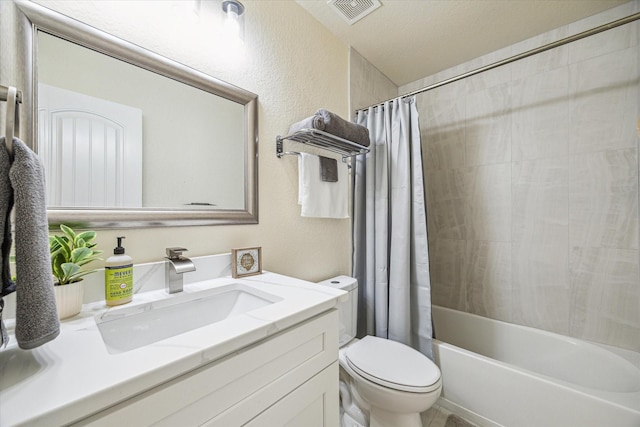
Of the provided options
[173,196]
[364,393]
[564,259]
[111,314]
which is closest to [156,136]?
[173,196]

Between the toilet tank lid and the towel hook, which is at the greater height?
the towel hook

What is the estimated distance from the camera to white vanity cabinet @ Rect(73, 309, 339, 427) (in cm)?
46

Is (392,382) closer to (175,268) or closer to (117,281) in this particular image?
(175,268)

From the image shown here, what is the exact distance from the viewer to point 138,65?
2.95ft

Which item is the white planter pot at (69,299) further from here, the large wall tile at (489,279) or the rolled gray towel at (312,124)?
the large wall tile at (489,279)

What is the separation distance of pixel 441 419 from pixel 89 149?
200cm

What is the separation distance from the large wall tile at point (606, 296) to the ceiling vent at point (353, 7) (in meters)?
1.93

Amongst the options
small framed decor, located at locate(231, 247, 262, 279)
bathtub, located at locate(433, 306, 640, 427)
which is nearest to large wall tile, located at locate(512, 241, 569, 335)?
bathtub, located at locate(433, 306, 640, 427)

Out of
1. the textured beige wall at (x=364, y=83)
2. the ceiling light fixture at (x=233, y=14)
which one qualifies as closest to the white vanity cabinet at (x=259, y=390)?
the ceiling light fixture at (x=233, y=14)

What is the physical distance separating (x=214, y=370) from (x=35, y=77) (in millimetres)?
940

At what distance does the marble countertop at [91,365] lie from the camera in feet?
1.19

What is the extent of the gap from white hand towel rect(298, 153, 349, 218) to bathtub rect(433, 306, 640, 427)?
990 millimetres

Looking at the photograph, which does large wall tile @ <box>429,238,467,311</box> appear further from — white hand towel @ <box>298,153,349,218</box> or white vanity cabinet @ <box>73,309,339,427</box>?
white vanity cabinet @ <box>73,309,339,427</box>

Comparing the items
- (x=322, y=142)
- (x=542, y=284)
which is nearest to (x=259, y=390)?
(x=322, y=142)
